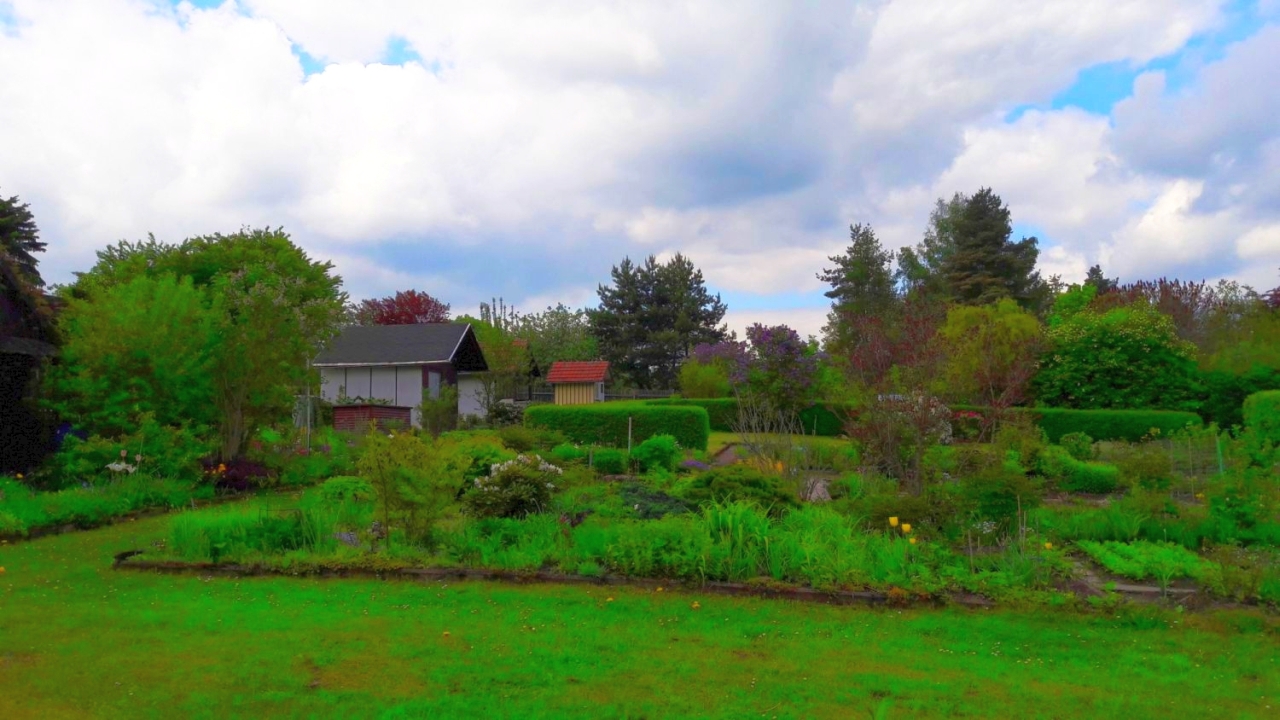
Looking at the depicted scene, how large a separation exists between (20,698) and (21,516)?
21.1ft

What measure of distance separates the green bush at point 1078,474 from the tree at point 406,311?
152 ft

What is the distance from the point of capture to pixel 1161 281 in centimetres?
4134

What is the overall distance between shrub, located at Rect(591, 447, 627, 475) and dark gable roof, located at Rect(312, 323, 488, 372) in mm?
17288

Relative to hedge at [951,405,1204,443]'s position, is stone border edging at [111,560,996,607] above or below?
below

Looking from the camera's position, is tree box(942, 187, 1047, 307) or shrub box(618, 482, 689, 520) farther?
tree box(942, 187, 1047, 307)

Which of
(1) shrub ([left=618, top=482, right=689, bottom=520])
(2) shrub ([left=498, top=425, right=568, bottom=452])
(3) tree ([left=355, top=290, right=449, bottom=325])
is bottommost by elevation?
(1) shrub ([left=618, top=482, right=689, bottom=520])

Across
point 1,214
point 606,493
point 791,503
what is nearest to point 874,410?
point 791,503

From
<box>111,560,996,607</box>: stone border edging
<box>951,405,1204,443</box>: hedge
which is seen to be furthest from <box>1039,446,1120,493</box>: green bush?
<box>111,560,996,607</box>: stone border edging

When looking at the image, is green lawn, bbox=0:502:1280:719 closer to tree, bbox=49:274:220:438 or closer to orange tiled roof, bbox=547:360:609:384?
tree, bbox=49:274:220:438

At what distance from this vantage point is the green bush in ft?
45.9

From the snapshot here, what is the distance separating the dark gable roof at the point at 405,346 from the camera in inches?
1272

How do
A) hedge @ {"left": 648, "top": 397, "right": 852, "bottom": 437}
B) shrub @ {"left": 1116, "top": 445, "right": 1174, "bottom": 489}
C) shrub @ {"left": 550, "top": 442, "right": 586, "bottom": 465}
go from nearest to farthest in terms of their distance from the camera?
shrub @ {"left": 1116, "top": 445, "right": 1174, "bottom": 489}
shrub @ {"left": 550, "top": 442, "right": 586, "bottom": 465}
hedge @ {"left": 648, "top": 397, "right": 852, "bottom": 437}

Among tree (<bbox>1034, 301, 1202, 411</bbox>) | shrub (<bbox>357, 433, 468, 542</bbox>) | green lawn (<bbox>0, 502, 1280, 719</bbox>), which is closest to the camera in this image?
green lawn (<bbox>0, 502, 1280, 719</bbox>)

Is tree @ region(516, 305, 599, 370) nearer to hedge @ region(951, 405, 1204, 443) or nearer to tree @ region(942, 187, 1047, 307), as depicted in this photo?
tree @ region(942, 187, 1047, 307)
